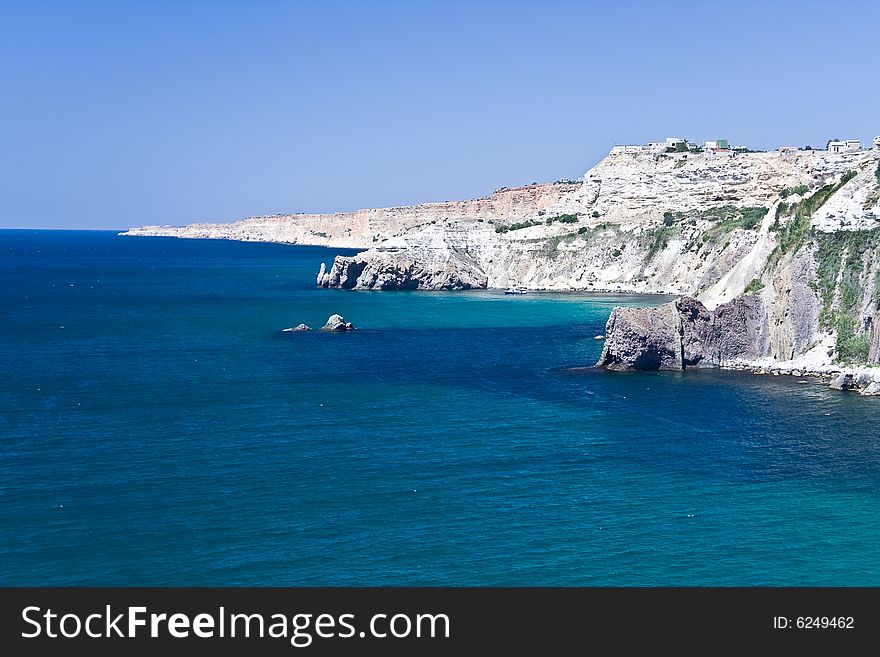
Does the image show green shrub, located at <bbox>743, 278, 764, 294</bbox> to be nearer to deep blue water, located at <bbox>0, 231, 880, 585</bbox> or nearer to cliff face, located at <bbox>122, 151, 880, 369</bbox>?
cliff face, located at <bbox>122, 151, 880, 369</bbox>

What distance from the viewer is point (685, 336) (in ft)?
252

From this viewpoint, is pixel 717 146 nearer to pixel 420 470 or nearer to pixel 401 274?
pixel 401 274

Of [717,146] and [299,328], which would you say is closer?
[299,328]

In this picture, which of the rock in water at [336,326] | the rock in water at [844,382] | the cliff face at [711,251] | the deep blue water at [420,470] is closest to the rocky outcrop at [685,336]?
the cliff face at [711,251]

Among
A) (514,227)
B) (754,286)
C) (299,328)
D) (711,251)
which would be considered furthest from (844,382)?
(514,227)

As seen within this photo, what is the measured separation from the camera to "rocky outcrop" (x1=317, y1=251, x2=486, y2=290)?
524ft

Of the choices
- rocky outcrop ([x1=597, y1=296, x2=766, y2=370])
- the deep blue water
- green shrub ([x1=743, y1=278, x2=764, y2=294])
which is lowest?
the deep blue water

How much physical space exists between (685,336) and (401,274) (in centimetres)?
8733

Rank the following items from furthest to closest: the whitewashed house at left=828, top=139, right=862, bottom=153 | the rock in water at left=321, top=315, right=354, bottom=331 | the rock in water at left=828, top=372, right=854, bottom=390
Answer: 1. the whitewashed house at left=828, top=139, right=862, bottom=153
2. the rock in water at left=321, top=315, right=354, bottom=331
3. the rock in water at left=828, top=372, right=854, bottom=390

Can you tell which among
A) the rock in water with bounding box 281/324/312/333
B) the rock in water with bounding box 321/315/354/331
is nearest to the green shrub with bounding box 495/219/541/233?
the rock in water with bounding box 321/315/354/331

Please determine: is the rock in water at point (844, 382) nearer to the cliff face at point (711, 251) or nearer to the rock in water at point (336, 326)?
the cliff face at point (711, 251)

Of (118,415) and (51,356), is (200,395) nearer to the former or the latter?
(118,415)

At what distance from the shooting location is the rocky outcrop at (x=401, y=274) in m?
160

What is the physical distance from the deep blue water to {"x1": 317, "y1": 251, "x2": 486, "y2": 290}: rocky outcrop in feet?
231
